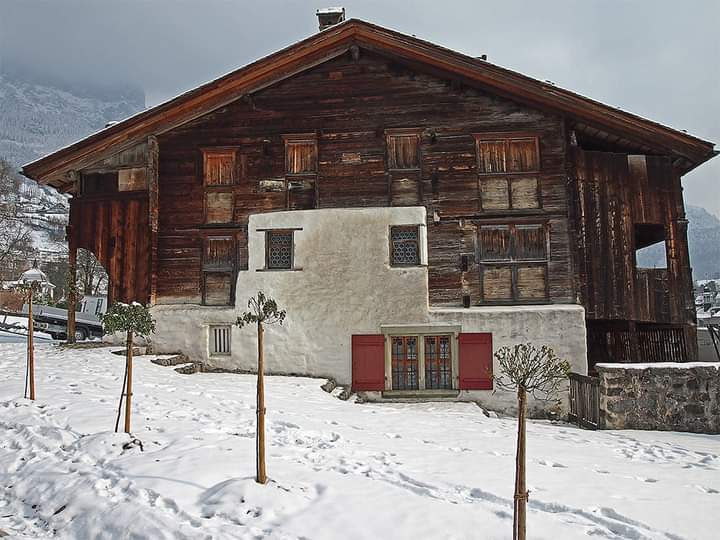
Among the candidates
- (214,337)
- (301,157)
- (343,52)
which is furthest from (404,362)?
(343,52)

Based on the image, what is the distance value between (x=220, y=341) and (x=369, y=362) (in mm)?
4464

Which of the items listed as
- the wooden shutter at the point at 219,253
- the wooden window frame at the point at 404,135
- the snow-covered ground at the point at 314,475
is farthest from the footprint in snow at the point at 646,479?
the wooden shutter at the point at 219,253

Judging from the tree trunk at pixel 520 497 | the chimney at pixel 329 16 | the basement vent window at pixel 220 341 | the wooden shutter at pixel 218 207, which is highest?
the chimney at pixel 329 16

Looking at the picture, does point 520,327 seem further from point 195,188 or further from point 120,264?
point 120,264

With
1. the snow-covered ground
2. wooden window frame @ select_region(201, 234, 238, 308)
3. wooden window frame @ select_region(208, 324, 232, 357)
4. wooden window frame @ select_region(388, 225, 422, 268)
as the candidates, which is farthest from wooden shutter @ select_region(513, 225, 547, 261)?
wooden window frame @ select_region(208, 324, 232, 357)

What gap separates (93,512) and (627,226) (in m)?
15.1

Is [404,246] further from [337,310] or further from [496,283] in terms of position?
[496,283]

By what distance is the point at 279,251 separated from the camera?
1725 cm

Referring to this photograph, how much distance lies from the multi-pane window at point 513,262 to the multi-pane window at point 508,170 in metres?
0.72

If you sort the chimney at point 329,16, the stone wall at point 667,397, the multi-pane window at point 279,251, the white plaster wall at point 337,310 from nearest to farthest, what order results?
1. the stone wall at point 667,397
2. the white plaster wall at point 337,310
3. the multi-pane window at point 279,251
4. the chimney at point 329,16

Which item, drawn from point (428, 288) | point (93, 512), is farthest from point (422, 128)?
point (93, 512)

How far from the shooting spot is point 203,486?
6.89 metres

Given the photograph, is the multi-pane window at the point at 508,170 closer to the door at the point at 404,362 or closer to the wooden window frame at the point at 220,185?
A: the door at the point at 404,362

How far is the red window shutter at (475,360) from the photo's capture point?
16.0 meters
